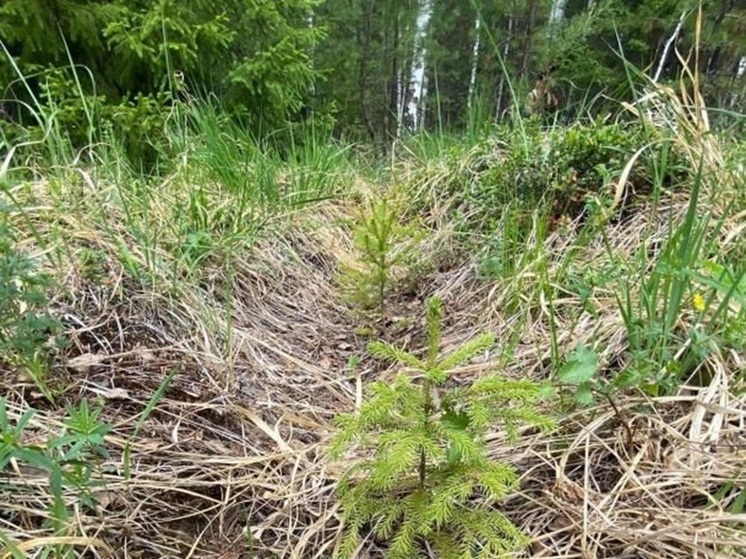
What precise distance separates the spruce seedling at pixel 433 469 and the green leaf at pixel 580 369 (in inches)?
5.5

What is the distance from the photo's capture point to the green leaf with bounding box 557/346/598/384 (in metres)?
0.90

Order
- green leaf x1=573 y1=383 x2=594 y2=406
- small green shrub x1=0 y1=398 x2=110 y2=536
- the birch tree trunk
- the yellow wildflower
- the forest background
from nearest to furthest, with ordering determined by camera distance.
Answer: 1. small green shrub x1=0 y1=398 x2=110 y2=536
2. green leaf x1=573 y1=383 x2=594 y2=406
3. the yellow wildflower
4. the forest background
5. the birch tree trunk

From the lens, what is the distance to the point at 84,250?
4.20 feet

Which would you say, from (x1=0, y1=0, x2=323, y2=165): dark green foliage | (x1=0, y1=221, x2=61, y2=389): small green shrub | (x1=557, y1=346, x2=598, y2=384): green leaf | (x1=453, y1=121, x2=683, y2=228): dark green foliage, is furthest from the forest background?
(x1=557, y1=346, x2=598, y2=384): green leaf

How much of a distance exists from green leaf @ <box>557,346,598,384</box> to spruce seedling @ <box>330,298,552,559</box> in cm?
14

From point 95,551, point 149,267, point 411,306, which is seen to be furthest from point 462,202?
point 95,551

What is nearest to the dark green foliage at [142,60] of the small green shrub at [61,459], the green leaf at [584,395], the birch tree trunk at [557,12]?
the small green shrub at [61,459]

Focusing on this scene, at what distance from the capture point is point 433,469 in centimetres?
83

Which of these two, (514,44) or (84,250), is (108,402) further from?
(514,44)

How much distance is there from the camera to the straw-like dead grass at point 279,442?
2.56ft

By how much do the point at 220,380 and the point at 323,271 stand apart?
0.99 metres

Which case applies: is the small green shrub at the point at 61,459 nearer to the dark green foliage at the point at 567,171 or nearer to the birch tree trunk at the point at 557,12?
the dark green foliage at the point at 567,171

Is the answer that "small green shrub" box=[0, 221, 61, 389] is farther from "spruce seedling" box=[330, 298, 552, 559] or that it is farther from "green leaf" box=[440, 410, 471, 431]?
"green leaf" box=[440, 410, 471, 431]

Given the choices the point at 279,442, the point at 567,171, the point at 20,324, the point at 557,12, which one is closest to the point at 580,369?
the point at 279,442
